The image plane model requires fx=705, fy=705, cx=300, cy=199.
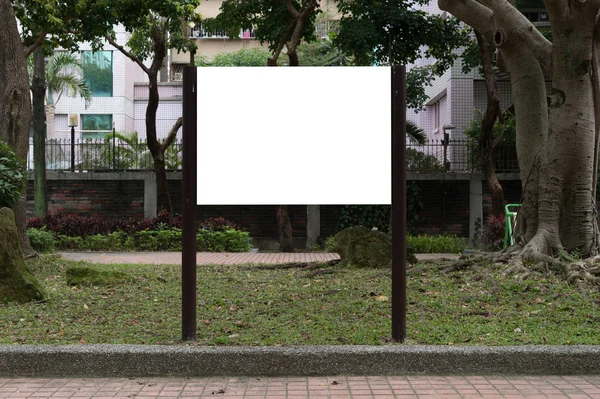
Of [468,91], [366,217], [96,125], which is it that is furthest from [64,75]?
[366,217]

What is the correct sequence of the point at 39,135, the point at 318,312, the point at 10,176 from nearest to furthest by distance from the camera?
the point at 318,312, the point at 10,176, the point at 39,135

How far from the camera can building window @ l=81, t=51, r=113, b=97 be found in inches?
1391

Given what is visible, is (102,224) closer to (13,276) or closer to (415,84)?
(13,276)

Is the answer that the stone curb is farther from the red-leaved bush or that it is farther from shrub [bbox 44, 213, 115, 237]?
shrub [bbox 44, 213, 115, 237]

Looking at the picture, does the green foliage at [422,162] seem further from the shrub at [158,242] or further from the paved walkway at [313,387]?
the paved walkway at [313,387]

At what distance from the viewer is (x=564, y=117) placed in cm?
924

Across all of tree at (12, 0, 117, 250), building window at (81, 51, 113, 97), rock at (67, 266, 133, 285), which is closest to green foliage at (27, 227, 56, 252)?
tree at (12, 0, 117, 250)

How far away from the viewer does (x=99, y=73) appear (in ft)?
117

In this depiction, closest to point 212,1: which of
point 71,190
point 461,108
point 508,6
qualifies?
point 461,108

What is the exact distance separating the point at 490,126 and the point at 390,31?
366cm

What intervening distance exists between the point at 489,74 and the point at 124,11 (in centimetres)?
928

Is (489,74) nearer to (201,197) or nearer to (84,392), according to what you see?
(201,197)

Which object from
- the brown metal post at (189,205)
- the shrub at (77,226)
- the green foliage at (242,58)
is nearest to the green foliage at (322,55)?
the green foliage at (242,58)

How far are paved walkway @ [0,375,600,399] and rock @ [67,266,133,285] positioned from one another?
373 centimetres
